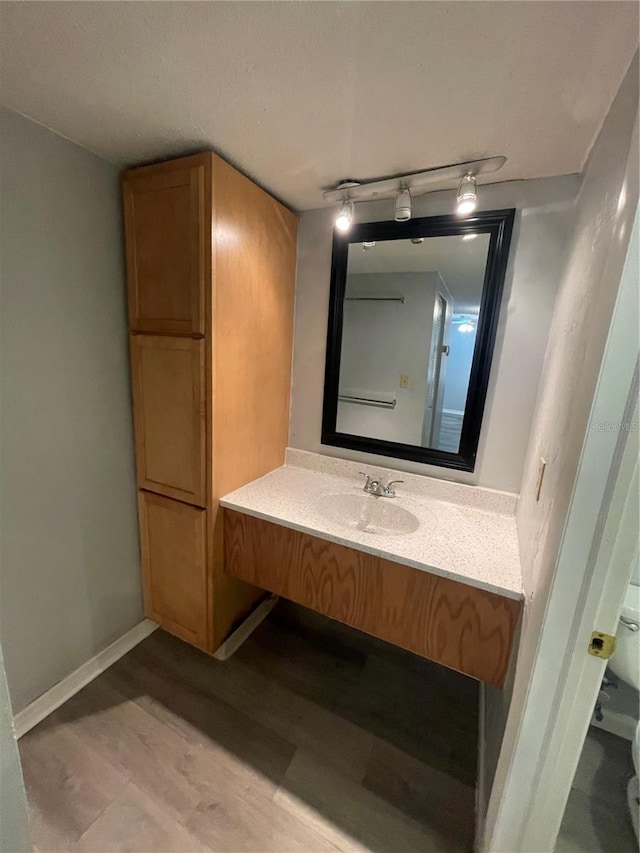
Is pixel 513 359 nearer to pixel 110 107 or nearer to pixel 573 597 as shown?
pixel 573 597

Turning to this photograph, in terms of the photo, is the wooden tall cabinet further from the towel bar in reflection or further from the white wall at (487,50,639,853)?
the white wall at (487,50,639,853)

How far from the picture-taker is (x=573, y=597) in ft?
2.40

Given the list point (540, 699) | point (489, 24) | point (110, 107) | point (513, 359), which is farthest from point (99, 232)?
point (540, 699)

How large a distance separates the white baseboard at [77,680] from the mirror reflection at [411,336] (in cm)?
144

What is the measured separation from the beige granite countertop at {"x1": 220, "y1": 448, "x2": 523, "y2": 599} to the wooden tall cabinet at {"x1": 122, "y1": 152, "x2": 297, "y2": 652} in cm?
17

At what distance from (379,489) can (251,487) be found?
0.58 meters

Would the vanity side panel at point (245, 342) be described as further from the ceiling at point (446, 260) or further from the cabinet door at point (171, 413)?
the ceiling at point (446, 260)

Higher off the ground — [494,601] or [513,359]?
[513,359]

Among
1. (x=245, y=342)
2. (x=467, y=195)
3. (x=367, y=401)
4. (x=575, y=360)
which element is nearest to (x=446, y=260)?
(x=467, y=195)

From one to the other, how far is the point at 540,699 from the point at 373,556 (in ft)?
1.80

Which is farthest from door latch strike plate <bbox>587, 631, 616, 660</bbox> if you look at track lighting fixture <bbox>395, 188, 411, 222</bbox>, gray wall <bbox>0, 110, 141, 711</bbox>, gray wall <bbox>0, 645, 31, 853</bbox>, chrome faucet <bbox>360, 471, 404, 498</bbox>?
gray wall <bbox>0, 110, 141, 711</bbox>

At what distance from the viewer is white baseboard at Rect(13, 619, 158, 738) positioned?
134 centimetres

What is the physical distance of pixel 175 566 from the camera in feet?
5.28

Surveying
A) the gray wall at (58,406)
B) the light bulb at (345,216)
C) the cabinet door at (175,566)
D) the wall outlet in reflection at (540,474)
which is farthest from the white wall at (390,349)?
the gray wall at (58,406)
